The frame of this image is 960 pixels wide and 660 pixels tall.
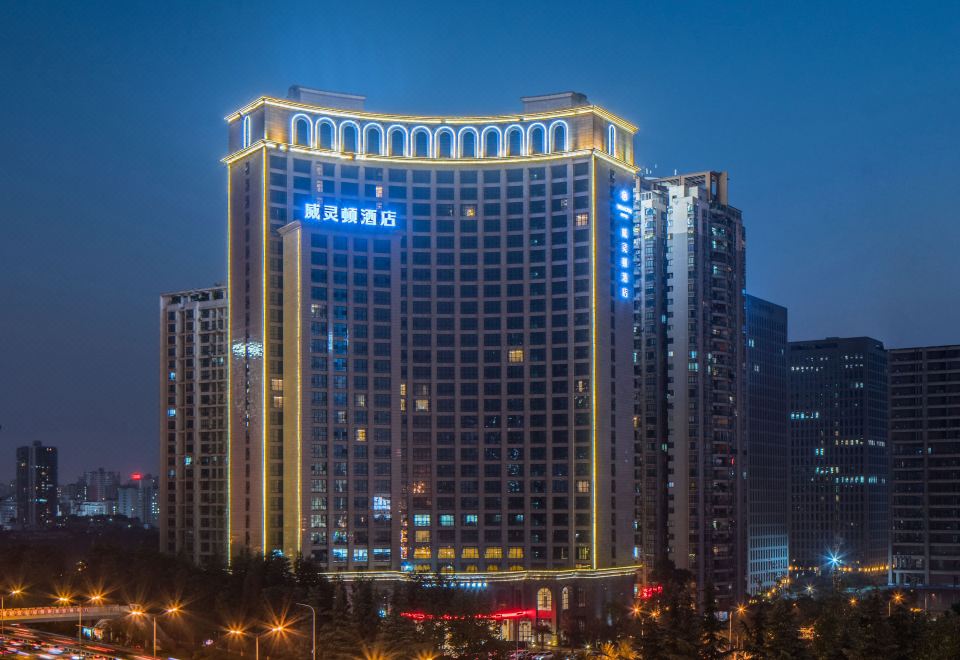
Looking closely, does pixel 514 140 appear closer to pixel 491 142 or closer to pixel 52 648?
pixel 491 142

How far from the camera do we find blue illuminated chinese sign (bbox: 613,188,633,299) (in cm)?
16362

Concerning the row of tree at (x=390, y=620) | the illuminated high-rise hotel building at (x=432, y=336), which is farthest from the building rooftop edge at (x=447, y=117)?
the row of tree at (x=390, y=620)

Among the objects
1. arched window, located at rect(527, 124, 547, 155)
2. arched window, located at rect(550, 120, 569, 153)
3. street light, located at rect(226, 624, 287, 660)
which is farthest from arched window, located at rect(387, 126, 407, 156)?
street light, located at rect(226, 624, 287, 660)

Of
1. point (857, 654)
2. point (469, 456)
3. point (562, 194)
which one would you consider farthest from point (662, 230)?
point (857, 654)

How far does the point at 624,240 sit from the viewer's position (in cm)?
16475

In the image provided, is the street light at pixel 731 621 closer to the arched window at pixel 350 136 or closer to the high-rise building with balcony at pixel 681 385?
the high-rise building with balcony at pixel 681 385

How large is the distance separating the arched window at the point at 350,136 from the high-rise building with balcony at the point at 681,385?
154ft

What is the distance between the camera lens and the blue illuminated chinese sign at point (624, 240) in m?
164

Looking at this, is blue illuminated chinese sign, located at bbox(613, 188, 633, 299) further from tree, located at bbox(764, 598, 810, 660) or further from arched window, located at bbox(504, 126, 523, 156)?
tree, located at bbox(764, 598, 810, 660)

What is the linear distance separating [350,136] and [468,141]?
16.1 m

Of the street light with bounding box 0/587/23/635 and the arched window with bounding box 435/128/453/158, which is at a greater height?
the arched window with bounding box 435/128/453/158

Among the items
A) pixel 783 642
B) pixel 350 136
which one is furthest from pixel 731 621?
pixel 350 136

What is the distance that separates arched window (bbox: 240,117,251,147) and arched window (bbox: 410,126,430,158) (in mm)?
21738

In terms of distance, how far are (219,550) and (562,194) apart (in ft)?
251
